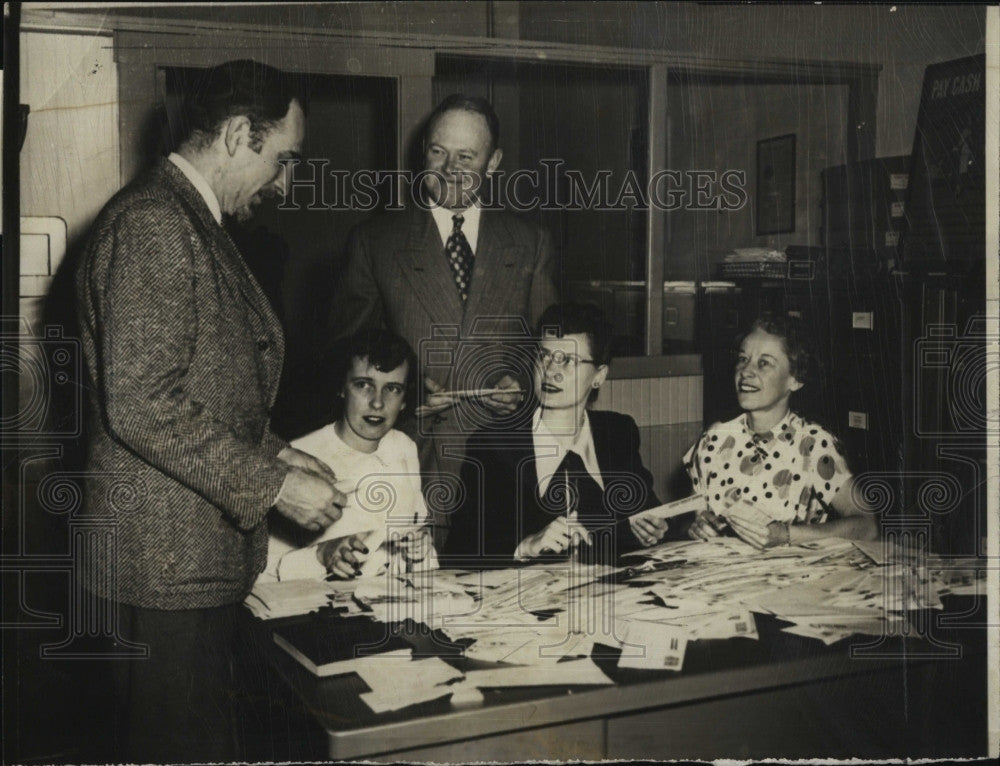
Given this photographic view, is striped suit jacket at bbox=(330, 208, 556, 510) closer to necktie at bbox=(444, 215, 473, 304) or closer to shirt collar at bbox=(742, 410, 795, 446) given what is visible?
necktie at bbox=(444, 215, 473, 304)

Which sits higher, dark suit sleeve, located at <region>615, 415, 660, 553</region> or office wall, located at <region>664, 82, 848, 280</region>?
office wall, located at <region>664, 82, 848, 280</region>

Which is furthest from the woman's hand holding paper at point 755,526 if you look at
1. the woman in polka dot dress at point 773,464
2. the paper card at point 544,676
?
the paper card at point 544,676

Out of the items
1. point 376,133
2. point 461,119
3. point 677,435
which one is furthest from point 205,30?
point 677,435

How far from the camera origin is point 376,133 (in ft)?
9.10

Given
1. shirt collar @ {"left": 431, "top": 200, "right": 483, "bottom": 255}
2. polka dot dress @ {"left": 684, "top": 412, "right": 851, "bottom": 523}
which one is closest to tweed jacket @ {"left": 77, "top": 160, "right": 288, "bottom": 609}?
shirt collar @ {"left": 431, "top": 200, "right": 483, "bottom": 255}

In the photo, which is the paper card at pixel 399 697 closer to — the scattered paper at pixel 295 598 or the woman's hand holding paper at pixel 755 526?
the scattered paper at pixel 295 598

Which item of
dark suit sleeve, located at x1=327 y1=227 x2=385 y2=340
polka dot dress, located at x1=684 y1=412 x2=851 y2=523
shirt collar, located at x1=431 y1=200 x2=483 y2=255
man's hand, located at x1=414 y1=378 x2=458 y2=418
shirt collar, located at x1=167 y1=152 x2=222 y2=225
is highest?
shirt collar, located at x1=167 y1=152 x2=222 y2=225

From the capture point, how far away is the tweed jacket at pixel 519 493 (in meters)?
2.84

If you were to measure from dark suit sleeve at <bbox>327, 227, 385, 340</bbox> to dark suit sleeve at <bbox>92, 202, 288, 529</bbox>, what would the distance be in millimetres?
268

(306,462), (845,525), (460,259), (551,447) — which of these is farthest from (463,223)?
(845,525)

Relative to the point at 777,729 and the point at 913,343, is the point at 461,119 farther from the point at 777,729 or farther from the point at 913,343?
the point at 777,729

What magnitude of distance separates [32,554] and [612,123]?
1.82m

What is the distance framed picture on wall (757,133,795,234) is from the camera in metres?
2.87

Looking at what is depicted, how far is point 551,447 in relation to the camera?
2.86m
